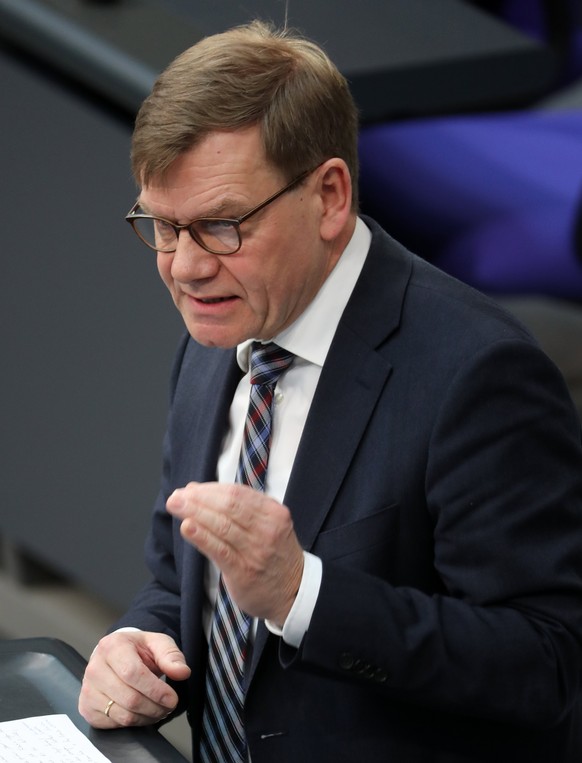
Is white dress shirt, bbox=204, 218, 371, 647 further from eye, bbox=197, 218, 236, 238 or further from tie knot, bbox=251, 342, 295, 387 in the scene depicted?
eye, bbox=197, 218, 236, 238

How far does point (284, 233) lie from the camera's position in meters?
1.71

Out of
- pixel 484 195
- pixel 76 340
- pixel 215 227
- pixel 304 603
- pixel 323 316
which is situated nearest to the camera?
pixel 304 603

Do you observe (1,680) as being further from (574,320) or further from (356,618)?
(574,320)

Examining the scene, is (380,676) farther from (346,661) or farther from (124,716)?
(124,716)

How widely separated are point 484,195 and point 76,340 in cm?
141

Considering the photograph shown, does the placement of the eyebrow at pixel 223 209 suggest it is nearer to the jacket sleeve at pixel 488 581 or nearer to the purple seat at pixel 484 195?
the jacket sleeve at pixel 488 581

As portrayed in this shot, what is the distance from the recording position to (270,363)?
1.86 metres

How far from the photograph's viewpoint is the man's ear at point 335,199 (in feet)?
5.71

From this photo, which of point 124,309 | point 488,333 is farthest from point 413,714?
point 124,309

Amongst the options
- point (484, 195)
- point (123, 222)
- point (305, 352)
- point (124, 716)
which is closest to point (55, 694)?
point (124, 716)

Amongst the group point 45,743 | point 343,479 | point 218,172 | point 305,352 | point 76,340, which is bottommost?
point 76,340

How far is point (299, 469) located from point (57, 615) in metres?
2.67

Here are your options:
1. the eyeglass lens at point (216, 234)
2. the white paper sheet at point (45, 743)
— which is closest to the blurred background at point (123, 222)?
the eyeglass lens at point (216, 234)

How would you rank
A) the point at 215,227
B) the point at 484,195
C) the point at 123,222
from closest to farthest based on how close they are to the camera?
the point at 215,227
the point at 123,222
the point at 484,195
